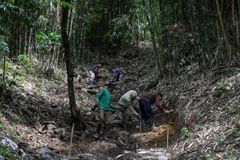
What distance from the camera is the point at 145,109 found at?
8.26m

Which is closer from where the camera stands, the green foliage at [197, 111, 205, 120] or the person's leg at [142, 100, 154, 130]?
the green foliage at [197, 111, 205, 120]

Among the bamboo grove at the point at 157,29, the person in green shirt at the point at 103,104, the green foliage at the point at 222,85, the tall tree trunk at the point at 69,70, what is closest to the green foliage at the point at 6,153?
the bamboo grove at the point at 157,29

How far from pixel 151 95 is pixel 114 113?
1095mm

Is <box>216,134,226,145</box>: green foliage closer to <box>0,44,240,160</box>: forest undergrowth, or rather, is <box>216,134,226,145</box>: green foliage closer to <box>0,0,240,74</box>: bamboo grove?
<box>0,44,240,160</box>: forest undergrowth

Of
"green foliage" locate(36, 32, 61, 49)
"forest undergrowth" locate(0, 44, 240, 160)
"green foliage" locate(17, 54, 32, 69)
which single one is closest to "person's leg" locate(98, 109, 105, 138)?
"forest undergrowth" locate(0, 44, 240, 160)

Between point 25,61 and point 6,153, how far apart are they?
231 inches

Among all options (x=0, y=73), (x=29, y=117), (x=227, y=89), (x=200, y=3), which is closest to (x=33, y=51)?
(x=0, y=73)

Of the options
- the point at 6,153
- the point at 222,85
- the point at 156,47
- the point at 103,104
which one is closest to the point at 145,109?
the point at 103,104

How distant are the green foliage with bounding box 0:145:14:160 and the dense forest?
94 centimetres

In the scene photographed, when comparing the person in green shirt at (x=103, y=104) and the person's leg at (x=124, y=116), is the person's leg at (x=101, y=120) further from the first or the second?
the person's leg at (x=124, y=116)

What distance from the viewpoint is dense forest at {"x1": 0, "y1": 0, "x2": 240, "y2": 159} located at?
262 inches

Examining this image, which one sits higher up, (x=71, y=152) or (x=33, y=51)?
(x=33, y=51)

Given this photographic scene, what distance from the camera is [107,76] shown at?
14.3 meters

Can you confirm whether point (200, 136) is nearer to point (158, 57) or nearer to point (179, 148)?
point (179, 148)
